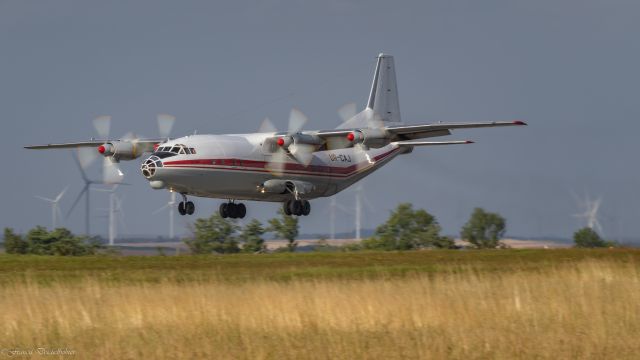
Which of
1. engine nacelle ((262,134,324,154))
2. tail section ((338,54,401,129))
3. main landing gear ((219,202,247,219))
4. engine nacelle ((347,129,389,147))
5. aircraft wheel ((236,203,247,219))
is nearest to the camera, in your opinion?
engine nacelle ((347,129,389,147))

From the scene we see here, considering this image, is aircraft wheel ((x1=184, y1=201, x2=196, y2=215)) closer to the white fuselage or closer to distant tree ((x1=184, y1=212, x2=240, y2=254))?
the white fuselage

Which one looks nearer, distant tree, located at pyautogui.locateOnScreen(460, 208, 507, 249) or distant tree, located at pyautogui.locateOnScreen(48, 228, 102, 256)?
distant tree, located at pyautogui.locateOnScreen(48, 228, 102, 256)

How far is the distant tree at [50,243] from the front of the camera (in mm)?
50594

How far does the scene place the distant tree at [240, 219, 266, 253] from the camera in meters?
63.0

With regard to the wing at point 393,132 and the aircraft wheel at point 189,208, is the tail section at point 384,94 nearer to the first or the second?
the wing at point 393,132

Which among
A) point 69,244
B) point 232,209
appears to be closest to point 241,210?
point 232,209

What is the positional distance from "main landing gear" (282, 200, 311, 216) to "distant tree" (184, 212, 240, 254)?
11.7m

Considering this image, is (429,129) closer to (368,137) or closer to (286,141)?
(368,137)

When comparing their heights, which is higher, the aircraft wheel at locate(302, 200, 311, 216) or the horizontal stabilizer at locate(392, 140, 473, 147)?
the horizontal stabilizer at locate(392, 140, 473, 147)

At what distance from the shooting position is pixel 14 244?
51375 mm

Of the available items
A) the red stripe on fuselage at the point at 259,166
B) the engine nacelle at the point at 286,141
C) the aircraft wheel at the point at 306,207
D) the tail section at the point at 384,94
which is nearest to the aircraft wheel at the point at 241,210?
the aircraft wheel at the point at 306,207

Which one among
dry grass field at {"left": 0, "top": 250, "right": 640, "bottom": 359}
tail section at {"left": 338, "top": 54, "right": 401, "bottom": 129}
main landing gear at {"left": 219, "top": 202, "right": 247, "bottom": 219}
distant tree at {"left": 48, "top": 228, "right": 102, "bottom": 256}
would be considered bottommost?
dry grass field at {"left": 0, "top": 250, "right": 640, "bottom": 359}

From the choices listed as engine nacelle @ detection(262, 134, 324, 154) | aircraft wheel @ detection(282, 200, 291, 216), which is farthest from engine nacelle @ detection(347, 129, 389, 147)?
aircraft wheel @ detection(282, 200, 291, 216)

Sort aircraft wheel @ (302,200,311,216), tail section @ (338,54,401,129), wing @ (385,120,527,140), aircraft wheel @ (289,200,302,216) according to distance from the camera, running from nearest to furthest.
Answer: wing @ (385,120,527,140) < aircraft wheel @ (289,200,302,216) < aircraft wheel @ (302,200,311,216) < tail section @ (338,54,401,129)
